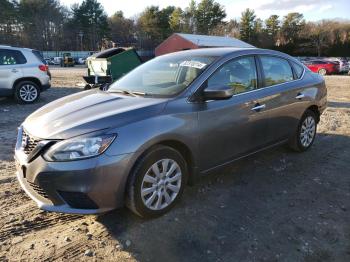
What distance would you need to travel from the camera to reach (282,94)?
4918 mm

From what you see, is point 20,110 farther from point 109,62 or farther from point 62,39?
point 62,39

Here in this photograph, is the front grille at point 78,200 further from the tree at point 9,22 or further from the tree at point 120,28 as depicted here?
the tree at point 120,28

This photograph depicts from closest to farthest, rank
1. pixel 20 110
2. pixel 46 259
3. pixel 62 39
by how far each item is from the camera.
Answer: pixel 46 259 < pixel 20 110 < pixel 62 39

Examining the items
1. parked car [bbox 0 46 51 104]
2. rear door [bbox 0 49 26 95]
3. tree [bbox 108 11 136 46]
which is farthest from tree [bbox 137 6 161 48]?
rear door [bbox 0 49 26 95]

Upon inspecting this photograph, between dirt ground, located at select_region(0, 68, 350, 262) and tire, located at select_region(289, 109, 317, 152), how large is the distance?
26.1 inches

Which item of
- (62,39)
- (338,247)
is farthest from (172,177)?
(62,39)

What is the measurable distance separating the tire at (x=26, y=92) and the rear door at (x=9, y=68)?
219 millimetres

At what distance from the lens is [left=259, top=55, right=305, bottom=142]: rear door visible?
4777 millimetres

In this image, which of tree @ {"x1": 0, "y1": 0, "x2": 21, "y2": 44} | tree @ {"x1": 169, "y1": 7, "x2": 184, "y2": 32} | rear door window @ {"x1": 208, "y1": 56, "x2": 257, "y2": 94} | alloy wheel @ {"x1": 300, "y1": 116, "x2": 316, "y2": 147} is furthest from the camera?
tree @ {"x1": 169, "y1": 7, "x2": 184, "y2": 32}

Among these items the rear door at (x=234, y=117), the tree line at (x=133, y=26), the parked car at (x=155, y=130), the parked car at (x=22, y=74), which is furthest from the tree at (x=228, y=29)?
the rear door at (x=234, y=117)

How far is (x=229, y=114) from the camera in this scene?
4.11m

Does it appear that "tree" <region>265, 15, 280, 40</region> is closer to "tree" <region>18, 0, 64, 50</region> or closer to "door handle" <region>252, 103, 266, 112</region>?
"tree" <region>18, 0, 64, 50</region>

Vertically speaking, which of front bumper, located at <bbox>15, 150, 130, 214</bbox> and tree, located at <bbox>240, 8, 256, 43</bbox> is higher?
tree, located at <bbox>240, 8, 256, 43</bbox>

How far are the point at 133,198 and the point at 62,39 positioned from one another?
90.9m
